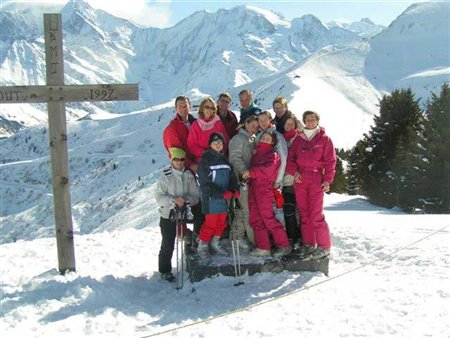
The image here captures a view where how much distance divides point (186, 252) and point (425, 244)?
15.9 ft

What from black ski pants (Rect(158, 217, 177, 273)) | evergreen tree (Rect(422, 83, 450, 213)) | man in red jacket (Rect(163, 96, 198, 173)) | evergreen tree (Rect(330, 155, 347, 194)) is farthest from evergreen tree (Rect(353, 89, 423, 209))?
black ski pants (Rect(158, 217, 177, 273))

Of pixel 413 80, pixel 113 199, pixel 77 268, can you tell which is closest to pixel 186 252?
pixel 77 268

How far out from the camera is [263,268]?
8.57m

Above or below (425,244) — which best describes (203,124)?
above

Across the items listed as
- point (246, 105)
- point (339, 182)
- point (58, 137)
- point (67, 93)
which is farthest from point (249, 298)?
point (339, 182)

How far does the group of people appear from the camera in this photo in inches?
330

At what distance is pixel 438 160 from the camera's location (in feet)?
86.6

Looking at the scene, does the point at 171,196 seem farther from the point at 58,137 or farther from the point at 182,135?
the point at 58,137

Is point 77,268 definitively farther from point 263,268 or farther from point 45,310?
point 263,268

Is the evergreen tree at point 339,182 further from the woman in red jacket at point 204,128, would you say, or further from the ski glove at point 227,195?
the ski glove at point 227,195

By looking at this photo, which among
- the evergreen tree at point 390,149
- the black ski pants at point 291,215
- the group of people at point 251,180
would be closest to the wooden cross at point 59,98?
the group of people at point 251,180

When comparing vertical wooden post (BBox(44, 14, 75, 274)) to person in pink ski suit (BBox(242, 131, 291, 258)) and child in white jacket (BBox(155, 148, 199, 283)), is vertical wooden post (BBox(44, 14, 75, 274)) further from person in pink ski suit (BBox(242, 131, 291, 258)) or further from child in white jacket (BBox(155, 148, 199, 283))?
person in pink ski suit (BBox(242, 131, 291, 258))

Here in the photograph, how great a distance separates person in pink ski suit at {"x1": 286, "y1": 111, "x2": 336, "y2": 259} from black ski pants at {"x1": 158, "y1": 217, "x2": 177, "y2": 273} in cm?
231

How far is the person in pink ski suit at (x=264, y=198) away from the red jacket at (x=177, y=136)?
1221 millimetres
